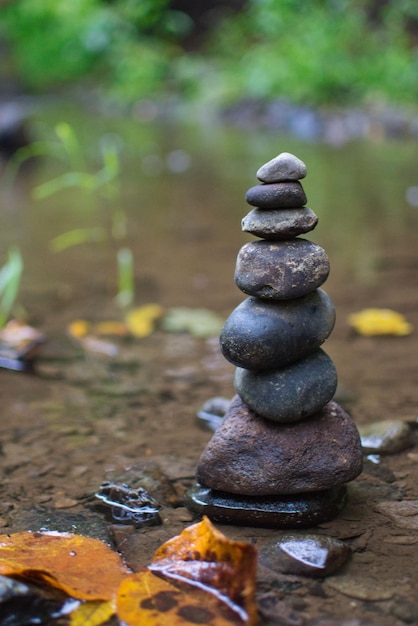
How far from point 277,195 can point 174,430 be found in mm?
977

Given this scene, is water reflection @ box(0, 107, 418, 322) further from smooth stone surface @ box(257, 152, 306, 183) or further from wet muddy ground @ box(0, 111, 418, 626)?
smooth stone surface @ box(257, 152, 306, 183)

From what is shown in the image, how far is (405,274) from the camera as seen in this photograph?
13.9 feet

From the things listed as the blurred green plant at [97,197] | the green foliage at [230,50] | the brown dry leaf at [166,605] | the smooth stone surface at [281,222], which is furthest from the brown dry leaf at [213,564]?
the green foliage at [230,50]

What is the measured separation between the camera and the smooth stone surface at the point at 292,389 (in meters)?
1.96

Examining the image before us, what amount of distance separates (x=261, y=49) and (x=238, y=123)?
119 inches

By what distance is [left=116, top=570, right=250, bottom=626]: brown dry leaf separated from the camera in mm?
1486

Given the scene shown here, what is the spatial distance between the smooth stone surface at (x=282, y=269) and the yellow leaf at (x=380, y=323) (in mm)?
1478

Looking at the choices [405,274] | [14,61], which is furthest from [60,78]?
[405,274]

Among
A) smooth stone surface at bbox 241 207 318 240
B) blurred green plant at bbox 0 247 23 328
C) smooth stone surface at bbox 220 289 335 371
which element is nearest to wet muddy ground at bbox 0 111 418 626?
blurred green plant at bbox 0 247 23 328

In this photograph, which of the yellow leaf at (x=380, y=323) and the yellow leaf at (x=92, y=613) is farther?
the yellow leaf at (x=380, y=323)

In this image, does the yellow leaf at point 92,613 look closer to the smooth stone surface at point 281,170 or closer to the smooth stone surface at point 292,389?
the smooth stone surface at point 292,389

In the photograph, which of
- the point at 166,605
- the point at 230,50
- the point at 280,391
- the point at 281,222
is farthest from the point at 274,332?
the point at 230,50

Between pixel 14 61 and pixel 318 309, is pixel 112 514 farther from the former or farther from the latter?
pixel 14 61

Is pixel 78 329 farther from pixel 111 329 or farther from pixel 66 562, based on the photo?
pixel 66 562
